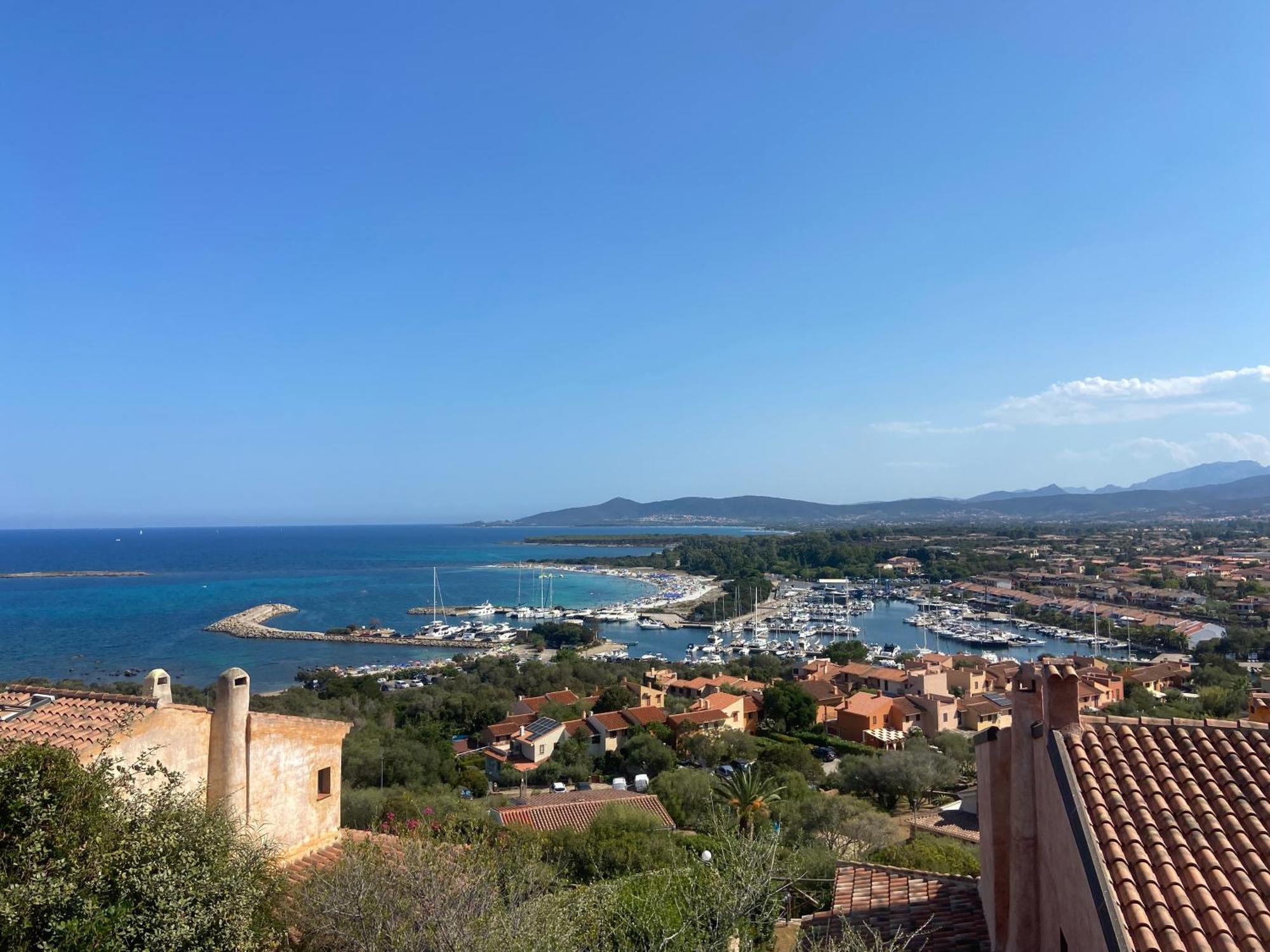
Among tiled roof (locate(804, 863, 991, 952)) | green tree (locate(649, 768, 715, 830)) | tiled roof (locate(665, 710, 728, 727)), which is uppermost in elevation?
tiled roof (locate(804, 863, 991, 952))

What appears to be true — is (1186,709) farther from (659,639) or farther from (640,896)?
(659,639)

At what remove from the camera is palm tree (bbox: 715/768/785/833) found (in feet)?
51.1

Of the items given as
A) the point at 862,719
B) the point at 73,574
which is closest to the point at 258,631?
the point at 862,719

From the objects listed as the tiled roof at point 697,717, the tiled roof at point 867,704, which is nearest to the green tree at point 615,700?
the tiled roof at point 697,717

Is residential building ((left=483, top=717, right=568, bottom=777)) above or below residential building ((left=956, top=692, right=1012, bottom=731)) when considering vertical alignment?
above

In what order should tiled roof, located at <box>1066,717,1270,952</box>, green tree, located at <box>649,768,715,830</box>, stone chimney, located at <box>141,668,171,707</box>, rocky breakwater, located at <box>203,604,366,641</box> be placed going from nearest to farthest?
tiled roof, located at <box>1066,717,1270,952</box>, stone chimney, located at <box>141,668,171,707</box>, green tree, located at <box>649,768,715,830</box>, rocky breakwater, located at <box>203,604,366,641</box>

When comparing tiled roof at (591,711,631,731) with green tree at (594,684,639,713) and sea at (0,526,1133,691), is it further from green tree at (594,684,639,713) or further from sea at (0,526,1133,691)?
sea at (0,526,1133,691)

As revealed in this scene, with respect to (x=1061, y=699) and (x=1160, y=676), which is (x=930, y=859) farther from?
(x=1160, y=676)

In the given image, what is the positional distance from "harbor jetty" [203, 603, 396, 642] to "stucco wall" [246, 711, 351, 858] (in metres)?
58.1

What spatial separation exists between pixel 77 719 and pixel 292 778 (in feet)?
6.85

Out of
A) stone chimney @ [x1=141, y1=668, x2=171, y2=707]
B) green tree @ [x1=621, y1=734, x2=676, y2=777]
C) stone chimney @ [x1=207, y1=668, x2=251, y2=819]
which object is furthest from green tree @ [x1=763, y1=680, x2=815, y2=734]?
stone chimney @ [x1=141, y1=668, x2=171, y2=707]

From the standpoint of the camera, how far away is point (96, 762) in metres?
5.68

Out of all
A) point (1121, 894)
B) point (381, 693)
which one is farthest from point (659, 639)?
point (1121, 894)

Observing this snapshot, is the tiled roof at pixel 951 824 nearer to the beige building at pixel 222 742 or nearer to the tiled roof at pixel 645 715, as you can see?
the tiled roof at pixel 645 715
